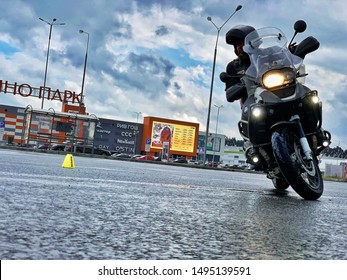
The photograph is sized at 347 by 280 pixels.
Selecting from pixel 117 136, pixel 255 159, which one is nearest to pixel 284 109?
pixel 255 159

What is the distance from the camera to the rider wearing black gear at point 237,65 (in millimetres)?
5195

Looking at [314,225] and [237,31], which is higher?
[237,31]

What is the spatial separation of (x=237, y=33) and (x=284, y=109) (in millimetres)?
1076

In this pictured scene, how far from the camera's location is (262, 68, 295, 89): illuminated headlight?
15.1 ft

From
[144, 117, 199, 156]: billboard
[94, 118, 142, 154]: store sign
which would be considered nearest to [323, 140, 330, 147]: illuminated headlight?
[144, 117, 199, 156]: billboard

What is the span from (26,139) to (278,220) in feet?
103

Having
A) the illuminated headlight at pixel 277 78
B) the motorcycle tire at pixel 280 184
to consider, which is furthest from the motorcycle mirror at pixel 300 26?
the motorcycle tire at pixel 280 184

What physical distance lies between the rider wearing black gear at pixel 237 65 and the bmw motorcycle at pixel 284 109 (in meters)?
0.14

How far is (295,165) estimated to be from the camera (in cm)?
421

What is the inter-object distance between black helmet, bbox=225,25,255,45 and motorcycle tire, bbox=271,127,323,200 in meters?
1.24

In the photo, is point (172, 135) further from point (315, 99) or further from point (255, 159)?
point (315, 99)
